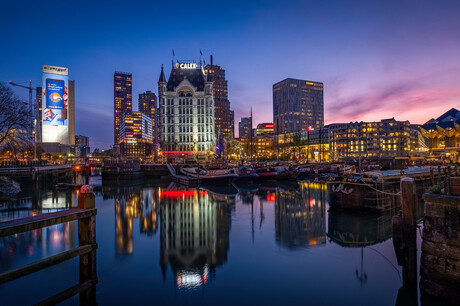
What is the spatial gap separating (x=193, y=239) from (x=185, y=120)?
309ft

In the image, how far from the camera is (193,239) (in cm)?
2003

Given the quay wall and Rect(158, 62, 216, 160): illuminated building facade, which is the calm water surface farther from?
Rect(158, 62, 216, 160): illuminated building facade

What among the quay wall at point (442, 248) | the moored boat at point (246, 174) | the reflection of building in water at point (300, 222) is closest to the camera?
the quay wall at point (442, 248)

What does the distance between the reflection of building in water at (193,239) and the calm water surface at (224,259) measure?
0.07 metres

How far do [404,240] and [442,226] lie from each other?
210cm

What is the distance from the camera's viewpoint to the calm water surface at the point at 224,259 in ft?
38.9

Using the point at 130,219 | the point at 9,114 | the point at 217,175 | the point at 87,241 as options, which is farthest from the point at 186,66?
the point at 87,241

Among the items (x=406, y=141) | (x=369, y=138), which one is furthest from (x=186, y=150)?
(x=406, y=141)

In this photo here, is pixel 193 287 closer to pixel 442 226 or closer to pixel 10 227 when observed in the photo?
pixel 10 227

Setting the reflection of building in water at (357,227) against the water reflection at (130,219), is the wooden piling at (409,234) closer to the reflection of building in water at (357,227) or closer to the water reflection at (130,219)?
the reflection of building in water at (357,227)

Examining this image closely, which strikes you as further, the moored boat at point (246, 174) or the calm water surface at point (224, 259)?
the moored boat at point (246, 174)

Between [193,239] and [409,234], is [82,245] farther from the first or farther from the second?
[409,234]

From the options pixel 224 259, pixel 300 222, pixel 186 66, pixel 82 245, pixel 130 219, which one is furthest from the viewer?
pixel 186 66

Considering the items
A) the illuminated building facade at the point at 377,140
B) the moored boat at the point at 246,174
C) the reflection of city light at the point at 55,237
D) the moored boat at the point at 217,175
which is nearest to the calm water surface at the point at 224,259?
the reflection of city light at the point at 55,237
